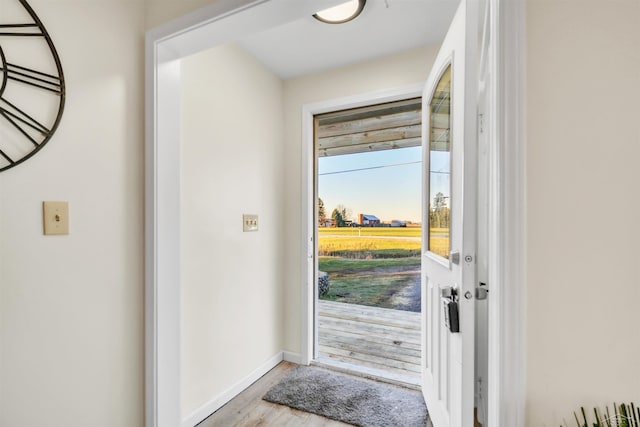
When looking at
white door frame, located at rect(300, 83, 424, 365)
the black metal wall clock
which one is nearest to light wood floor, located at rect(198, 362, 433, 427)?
white door frame, located at rect(300, 83, 424, 365)

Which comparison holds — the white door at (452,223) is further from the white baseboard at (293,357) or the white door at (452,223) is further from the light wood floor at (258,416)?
the white baseboard at (293,357)

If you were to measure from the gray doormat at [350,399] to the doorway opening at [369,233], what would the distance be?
1.08 feet

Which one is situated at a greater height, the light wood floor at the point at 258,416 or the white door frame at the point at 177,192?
the white door frame at the point at 177,192

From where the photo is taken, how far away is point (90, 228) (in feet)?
4.02

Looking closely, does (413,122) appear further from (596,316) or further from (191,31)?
(596,316)

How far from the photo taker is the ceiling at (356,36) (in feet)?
5.74

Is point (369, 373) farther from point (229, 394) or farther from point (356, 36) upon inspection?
point (356, 36)

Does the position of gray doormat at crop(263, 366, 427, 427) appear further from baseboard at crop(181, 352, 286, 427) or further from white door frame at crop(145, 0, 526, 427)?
white door frame at crop(145, 0, 526, 427)

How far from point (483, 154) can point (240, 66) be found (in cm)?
171

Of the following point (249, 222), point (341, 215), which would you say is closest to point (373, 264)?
point (341, 215)

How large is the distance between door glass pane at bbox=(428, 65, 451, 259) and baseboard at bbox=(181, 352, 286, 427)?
156 cm

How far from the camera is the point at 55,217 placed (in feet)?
3.65

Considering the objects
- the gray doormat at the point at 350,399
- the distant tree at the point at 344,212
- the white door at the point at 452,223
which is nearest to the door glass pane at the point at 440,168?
the white door at the point at 452,223

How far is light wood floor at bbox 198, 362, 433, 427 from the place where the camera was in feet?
5.83
